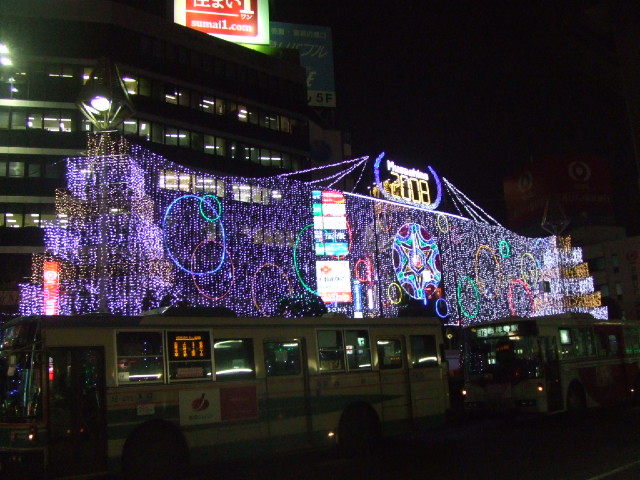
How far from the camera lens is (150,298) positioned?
26.3 m

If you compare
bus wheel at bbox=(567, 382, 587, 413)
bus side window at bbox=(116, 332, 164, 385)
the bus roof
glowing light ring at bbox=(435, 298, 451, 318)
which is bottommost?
bus wheel at bbox=(567, 382, 587, 413)

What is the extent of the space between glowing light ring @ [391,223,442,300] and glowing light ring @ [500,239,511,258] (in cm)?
528

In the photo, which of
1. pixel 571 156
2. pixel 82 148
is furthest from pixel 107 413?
pixel 82 148

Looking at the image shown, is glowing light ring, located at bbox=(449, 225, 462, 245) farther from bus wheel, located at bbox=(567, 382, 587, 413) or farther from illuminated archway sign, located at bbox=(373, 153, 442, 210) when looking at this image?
bus wheel, located at bbox=(567, 382, 587, 413)

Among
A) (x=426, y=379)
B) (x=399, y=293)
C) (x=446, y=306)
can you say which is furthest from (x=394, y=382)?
(x=446, y=306)

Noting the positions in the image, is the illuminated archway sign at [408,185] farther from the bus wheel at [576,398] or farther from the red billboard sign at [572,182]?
the bus wheel at [576,398]

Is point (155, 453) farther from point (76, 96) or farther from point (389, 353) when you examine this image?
point (76, 96)

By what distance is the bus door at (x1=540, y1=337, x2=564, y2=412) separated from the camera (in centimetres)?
1705

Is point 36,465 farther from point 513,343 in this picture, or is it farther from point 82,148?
point 82,148

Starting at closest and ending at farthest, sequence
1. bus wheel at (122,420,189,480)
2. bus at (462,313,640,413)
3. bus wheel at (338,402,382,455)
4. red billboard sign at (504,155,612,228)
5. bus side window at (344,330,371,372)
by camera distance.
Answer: bus wheel at (122,420,189,480) < bus wheel at (338,402,382,455) < bus side window at (344,330,371,372) < bus at (462,313,640,413) < red billboard sign at (504,155,612,228)

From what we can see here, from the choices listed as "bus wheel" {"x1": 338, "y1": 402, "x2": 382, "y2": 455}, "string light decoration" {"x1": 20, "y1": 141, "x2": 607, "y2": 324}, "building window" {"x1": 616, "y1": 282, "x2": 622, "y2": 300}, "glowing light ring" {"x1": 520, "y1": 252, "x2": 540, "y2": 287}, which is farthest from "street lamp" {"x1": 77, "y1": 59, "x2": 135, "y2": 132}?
"building window" {"x1": 616, "y1": 282, "x2": 622, "y2": 300}

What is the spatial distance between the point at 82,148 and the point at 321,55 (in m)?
37.2

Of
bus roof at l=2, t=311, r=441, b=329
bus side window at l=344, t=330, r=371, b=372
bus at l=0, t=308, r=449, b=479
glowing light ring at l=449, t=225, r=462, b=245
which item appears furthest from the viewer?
glowing light ring at l=449, t=225, r=462, b=245

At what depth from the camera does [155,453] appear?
1055 centimetres
